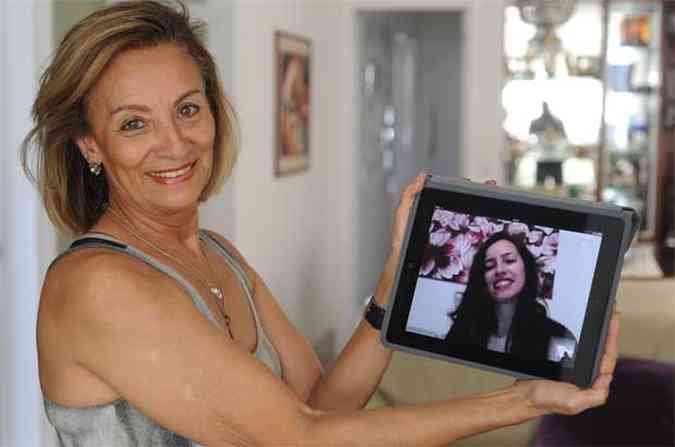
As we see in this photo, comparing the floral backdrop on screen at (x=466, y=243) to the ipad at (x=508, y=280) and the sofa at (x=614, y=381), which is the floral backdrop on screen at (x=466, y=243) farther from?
the sofa at (x=614, y=381)

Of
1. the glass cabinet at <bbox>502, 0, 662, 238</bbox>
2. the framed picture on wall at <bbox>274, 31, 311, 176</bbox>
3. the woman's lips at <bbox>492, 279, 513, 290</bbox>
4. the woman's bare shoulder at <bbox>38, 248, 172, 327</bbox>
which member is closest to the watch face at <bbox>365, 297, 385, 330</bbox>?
the woman's lips at <bbox>492, 279, 513, 290</bbox>

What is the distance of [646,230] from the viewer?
753 centimetres

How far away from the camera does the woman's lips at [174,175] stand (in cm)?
135

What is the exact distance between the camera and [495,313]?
4.14ft

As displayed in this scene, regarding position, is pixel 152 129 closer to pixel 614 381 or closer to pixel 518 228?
pixel 518 228

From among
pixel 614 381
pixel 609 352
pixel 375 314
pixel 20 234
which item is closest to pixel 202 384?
pixel 375 314

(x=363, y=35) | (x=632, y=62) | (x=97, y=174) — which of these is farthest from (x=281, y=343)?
(x=632, y=62)

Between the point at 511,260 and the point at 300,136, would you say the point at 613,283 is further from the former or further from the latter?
the point at 300,136

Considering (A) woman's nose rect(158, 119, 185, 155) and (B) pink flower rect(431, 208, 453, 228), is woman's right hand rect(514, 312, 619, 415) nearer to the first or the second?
(B) pink flower rect(431, 208, 453, 228)

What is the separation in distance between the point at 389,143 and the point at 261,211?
3330 mm

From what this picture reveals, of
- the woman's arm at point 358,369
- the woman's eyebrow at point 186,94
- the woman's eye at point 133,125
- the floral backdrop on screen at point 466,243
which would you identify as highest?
the woman's eyebrow at point 186,94

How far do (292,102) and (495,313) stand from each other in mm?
4082

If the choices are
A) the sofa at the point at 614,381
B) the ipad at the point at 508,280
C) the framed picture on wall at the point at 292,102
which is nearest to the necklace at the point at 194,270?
the ipad at the point at 508,280

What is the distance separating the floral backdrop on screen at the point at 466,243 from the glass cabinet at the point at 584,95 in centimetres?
580
